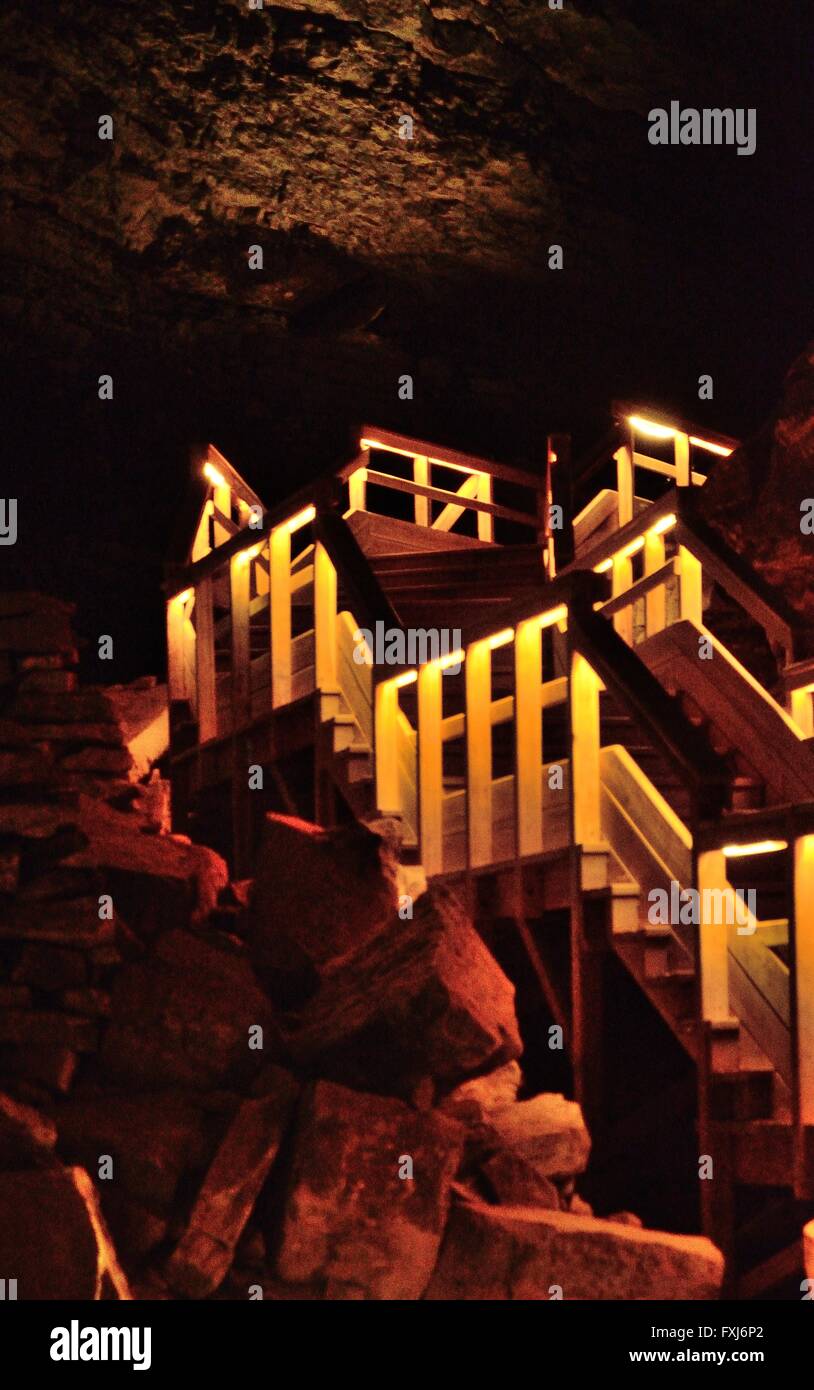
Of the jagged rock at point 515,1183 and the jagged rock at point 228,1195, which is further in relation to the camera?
the jagged rock at point 515,1183

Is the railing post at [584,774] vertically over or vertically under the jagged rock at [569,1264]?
over

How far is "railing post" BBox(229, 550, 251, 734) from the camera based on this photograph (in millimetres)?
7926

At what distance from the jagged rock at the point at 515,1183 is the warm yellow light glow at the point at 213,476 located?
4389mm

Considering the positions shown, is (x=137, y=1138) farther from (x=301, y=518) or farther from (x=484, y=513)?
(x=484, y=513)

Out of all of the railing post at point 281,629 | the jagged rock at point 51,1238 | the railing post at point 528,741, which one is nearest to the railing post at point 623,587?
the railing post at point 281,629

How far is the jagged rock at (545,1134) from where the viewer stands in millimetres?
5641

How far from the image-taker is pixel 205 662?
8.30 m

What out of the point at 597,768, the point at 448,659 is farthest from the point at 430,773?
the point at 597,768

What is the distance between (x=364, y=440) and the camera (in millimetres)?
9750

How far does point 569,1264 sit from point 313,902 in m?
1.62

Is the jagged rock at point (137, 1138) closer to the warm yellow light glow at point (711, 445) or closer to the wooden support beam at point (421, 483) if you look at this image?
the warm yellow light glow at point (711, 445)
